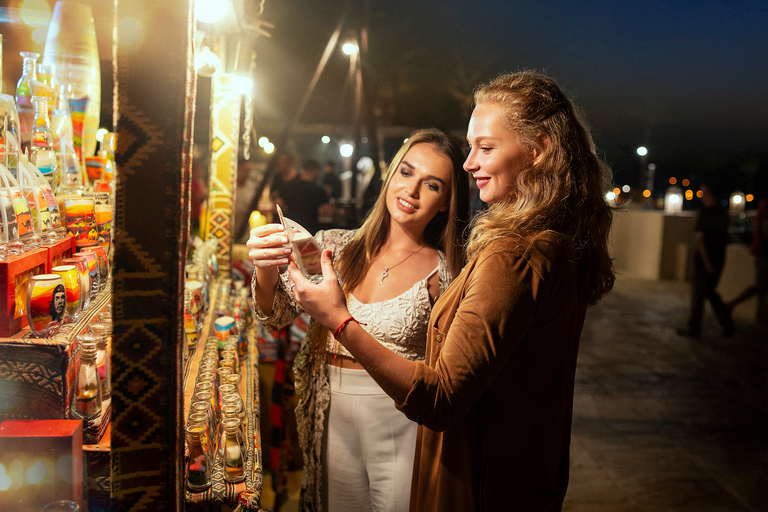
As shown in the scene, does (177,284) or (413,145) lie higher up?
(413,145)

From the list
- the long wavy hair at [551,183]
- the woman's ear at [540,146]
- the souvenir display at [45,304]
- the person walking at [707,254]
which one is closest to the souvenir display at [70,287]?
the souvenir display at [45,304]

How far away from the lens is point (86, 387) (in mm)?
1217

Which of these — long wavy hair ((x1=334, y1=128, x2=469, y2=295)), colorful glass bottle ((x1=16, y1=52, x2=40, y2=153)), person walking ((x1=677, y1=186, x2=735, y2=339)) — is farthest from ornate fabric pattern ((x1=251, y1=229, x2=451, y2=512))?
person walking ((x1=677, y1=186, x2=735, y2=339))

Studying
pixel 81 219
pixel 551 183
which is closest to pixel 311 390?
pixel 81 219

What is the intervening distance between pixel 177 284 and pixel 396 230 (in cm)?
108

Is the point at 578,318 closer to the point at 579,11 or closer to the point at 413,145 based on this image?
the point at 413,145

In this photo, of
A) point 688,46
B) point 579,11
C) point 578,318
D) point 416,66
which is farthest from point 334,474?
point 579,11

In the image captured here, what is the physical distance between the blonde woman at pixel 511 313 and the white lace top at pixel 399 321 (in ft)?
1.51

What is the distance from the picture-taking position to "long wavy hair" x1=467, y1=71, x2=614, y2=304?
3.65 feet

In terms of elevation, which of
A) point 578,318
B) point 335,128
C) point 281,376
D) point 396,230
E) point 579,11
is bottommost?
point 281,376

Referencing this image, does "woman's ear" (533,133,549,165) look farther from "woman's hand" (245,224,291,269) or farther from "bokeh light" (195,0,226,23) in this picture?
"bokeh light" (195,0,226,23)

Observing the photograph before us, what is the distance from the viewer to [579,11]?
22906 mm

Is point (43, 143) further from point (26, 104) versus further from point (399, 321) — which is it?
point (399, 321)

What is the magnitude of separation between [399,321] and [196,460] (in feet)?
2.46
